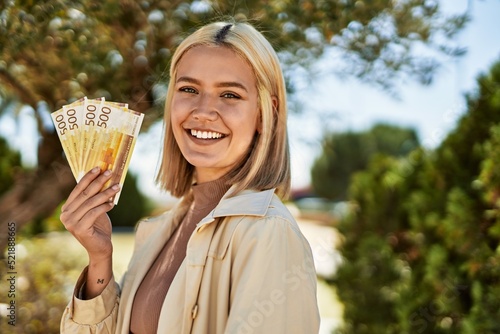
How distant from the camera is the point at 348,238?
598cm

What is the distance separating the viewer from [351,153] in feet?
76.9

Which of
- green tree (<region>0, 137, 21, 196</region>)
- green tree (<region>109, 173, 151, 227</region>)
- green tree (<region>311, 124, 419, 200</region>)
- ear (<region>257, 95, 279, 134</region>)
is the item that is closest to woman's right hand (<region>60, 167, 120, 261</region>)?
ear (<region>257, 95, 279, 134</region>)

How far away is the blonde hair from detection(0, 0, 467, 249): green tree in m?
1.34

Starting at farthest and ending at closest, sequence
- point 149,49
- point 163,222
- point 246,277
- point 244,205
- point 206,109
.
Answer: point 149,49 → point 163,222 → point 206,109 → point 244,205 → point 246,277

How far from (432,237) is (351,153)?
18.9 m

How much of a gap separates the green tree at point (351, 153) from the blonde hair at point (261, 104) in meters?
21.0

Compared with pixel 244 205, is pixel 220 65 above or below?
above

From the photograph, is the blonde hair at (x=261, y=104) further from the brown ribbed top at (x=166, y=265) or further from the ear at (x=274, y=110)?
the brown ribbed top at (x=166, y=265)

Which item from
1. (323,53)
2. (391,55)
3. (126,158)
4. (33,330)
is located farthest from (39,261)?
(126,158)

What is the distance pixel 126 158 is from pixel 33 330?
3.77 metres

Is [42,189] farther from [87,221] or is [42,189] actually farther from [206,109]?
[206,109]

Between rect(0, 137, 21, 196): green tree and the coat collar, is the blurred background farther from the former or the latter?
rect(0, 137, 21, 196): green tree

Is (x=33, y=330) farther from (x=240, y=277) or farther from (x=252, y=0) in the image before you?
(x=240, y=277)

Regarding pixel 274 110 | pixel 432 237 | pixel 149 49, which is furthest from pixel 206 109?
pixel 432 237
